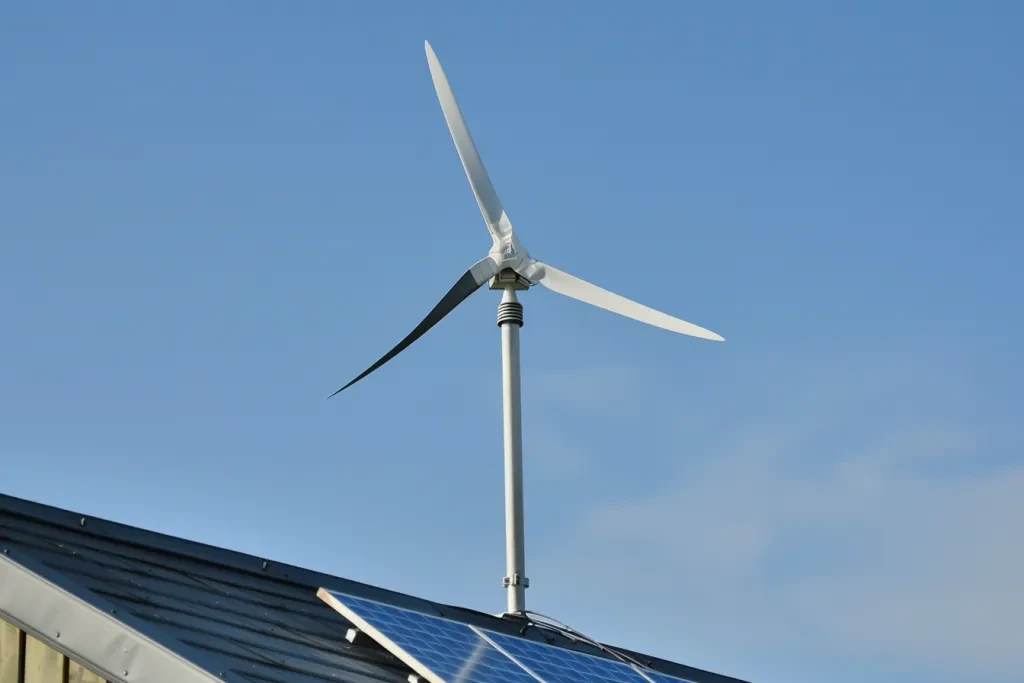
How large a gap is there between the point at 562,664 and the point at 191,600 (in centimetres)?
557

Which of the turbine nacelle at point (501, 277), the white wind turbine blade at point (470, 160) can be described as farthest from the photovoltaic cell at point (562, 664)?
the white wind turbine blade at point (470, 160)

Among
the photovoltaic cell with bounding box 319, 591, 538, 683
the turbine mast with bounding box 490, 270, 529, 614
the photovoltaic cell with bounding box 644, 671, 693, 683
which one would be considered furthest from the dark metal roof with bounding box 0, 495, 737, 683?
the turbine mast with bounding box 490, 270, 529, 614

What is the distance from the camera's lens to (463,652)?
18.9 m

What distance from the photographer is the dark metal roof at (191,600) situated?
14750 mm

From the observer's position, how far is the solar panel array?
17594 mm

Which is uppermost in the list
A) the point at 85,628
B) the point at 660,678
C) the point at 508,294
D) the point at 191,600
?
the point at 508,294

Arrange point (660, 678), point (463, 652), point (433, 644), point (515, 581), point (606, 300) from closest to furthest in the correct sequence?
1. point (433, 644)
2. point (463, 652)
3. point (660, 678)
4. point (515, 581)
5. point (606, 300)

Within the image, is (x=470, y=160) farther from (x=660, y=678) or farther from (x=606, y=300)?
(x=660, y=678)

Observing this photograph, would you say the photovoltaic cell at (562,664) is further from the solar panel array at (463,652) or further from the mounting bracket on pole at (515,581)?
the mounting bracket on pole at (515,581)

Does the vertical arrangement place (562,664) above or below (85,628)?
above

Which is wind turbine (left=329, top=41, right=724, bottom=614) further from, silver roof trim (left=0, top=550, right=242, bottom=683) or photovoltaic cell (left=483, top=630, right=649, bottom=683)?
silver roof trim (left=0, top=550, right=242, bottom=683)

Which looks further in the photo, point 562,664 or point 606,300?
point 606,300

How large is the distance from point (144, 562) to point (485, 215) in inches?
692

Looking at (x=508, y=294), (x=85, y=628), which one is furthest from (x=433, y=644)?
(x=508, y=294)
